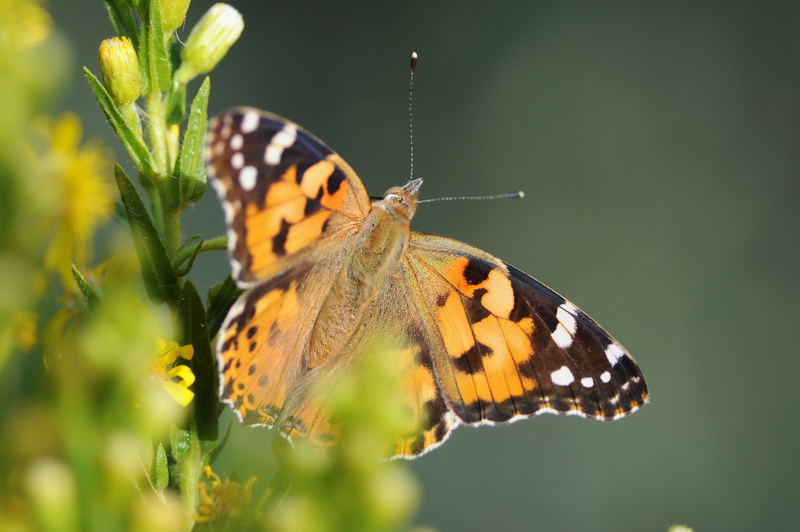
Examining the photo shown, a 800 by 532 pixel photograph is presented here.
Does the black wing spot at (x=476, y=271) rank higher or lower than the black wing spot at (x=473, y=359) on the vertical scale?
higher

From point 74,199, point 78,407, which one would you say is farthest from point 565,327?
point 78,407

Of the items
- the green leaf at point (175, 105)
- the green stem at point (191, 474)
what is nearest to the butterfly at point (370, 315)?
the green leaf at point (175, 105)

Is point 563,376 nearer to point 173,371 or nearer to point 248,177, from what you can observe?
point 248,177

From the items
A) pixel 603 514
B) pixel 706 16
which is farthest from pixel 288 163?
pixel 706 16

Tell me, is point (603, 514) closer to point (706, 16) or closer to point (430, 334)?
point (430, 334)

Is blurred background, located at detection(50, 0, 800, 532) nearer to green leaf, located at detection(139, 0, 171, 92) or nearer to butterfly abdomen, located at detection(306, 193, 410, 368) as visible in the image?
butterfly abdomen, located at detection(306, 193, 410, 368)

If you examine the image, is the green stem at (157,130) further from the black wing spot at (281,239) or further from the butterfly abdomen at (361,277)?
the butterfly abdomen at (361,277)
